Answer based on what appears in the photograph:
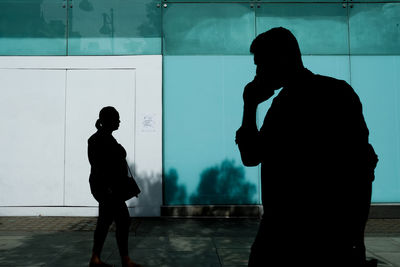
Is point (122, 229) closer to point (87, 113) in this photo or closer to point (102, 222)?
point (102, 222)

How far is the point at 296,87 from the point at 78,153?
6.91 metres

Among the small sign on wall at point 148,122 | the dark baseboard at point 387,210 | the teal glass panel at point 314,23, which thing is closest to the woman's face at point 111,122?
the small sign on wall at point 148,122

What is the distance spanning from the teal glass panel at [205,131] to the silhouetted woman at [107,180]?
369 cm

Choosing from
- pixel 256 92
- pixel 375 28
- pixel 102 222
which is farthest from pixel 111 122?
pixel 375 28

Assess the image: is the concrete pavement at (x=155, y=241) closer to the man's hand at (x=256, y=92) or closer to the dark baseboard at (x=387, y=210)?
the dark baseboard at (x=387, y=210)

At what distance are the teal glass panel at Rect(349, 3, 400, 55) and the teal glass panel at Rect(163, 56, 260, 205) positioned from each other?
2.45 m

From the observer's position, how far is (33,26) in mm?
8070

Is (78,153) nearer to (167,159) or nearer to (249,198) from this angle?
(167,159)

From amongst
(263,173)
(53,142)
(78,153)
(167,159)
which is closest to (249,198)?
(167,159)

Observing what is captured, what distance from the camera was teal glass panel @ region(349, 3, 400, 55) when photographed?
8164 mm

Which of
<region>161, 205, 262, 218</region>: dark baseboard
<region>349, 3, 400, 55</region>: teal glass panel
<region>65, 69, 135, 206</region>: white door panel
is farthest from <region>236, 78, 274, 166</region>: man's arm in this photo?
<region>349, 3, 400, 55</region>: teal glass panel

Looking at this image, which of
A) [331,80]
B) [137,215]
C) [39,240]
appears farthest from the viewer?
[137,215]

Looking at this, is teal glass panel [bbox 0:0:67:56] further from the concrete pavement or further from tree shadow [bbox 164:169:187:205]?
the concrete pavement

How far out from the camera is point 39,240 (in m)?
5.71
